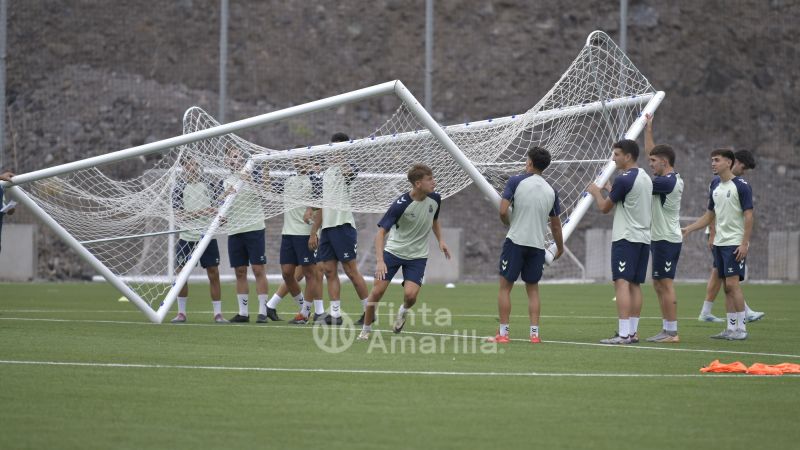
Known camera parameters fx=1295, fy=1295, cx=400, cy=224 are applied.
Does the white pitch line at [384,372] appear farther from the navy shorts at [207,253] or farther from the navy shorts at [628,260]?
the navy shorts at [207,253]

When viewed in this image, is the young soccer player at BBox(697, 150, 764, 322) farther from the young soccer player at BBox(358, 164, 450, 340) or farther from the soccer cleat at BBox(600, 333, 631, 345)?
the young soccer player at BBox(358, 164, 450, 340)

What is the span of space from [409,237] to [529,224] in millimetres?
1232

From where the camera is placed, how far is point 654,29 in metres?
38.3

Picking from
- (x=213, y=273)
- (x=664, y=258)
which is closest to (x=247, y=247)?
(x=213, y=273)

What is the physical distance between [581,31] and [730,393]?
30114 mm

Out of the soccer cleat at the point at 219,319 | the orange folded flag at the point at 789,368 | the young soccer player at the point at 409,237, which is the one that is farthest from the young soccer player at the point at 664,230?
the soccer cleat at the point at 219,319

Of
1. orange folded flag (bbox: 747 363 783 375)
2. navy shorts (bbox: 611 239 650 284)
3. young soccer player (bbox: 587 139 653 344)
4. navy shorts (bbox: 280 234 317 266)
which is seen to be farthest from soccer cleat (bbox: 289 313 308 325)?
orange folded flag (bbox: 747 363 783 375)

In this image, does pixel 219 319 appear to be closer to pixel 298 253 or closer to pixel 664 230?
pixel 298 253

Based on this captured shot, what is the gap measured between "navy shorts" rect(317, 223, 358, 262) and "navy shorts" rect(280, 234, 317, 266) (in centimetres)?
56

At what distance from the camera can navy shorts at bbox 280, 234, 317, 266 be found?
15.4 meters

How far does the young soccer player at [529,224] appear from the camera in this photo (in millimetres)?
12297

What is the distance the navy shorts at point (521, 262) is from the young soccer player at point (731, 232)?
2312 millimetres

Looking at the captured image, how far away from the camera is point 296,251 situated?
15484 millimetres

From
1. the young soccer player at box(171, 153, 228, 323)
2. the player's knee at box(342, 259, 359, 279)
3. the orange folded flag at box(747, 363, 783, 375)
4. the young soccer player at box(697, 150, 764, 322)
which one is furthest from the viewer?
the young soccer player at box(171, 153, 228, 323)
